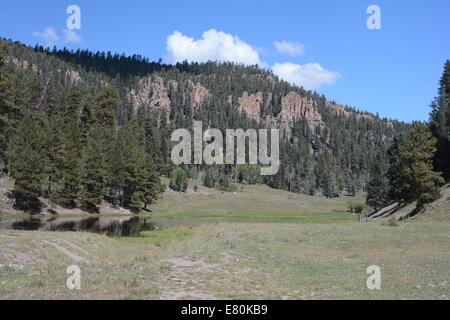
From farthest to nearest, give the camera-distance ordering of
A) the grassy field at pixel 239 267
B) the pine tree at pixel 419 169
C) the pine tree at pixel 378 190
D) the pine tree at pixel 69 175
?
the pine tree at pixel 378 190, the pine tree at pixel 69 175, the pine tree at pixel 419 169, the grassy field at pixel 239 267

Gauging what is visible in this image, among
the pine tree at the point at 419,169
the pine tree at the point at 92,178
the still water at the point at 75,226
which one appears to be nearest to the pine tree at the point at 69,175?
the pine tree at the point at 92,178

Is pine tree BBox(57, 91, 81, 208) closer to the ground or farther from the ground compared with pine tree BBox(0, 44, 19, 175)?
closer to the ground

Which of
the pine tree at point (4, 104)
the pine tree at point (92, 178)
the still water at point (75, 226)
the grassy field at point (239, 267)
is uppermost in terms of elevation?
the pine tree at point (4, 104)

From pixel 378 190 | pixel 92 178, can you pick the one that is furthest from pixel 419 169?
pixel 92 178

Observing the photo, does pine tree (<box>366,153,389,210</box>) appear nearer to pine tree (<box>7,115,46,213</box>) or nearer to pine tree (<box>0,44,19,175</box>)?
pine tree (<box>7,115,46,213</box>)

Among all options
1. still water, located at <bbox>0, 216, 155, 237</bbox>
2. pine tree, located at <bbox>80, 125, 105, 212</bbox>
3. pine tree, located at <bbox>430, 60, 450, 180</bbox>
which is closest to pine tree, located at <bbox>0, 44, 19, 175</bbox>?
pine tree, located at <bbox>80, 125, 105, 212</bbox>

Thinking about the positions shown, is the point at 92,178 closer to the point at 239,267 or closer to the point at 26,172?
the point at 26,172

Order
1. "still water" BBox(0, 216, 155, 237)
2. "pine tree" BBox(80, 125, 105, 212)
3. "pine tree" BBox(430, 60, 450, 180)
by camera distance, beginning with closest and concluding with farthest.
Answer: "still water" BBox(0, 216, 155, 237)
"pine tree" BBox(430, 60, 450, 180)
"pine tree" BBox(80, 125, 105, 212)

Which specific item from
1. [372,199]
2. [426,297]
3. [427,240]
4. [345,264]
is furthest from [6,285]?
[372,199]

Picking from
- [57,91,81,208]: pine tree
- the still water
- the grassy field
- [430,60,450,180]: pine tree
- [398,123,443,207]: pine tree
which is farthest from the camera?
[57,91,81,208]: pine tree

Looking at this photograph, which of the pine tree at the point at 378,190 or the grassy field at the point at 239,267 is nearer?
the grassy field at the point at 239,267

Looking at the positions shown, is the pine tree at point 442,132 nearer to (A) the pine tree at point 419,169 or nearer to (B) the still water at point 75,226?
(A) the pine tree at point 419,169
